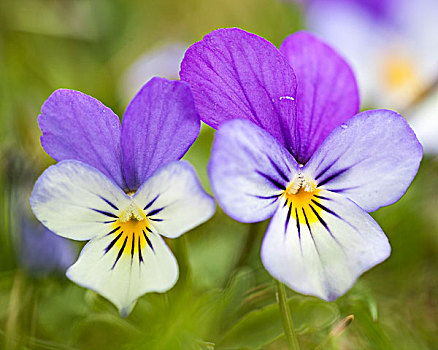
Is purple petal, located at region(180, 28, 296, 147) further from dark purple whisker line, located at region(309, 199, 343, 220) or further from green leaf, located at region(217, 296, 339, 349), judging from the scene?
green leaf, located at region(217, 296, 339, 349)

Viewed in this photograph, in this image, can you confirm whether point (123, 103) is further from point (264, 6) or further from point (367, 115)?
point (367, 115)

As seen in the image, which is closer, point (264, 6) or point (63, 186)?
point (63, 186)

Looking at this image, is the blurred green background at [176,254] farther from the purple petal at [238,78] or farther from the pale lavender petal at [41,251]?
the purple petal at [238,78]

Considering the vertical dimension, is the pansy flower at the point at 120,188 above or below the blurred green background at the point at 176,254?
above

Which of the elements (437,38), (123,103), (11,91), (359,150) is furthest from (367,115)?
(437,38)

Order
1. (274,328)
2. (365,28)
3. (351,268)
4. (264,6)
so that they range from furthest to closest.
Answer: (264,6), (365,28), (274,328), (351,268)

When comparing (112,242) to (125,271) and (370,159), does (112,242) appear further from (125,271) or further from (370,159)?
(370,159)

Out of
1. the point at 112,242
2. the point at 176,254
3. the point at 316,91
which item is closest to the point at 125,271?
the point at 112,242

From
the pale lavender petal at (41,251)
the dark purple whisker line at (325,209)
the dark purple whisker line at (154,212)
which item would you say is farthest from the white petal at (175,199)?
the pale lavender petal at (41,251)
